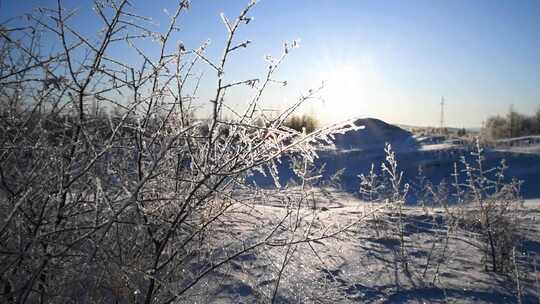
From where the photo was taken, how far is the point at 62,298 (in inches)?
67.9

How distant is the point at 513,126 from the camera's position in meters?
24.5

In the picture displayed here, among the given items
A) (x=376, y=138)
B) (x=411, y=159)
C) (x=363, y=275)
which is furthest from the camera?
(x=376, y=138)

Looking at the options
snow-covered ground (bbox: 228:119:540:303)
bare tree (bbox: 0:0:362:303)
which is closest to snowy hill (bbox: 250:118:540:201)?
snow-covered ground (bbox: 228:119:540:303)

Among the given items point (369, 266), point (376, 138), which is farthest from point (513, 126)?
point (369, 266)

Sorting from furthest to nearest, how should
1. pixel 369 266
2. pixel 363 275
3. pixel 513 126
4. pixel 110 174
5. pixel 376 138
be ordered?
pixel 513 126, pixel 376 138, pixel 369 266, pixel 363 275, pixel 110 174

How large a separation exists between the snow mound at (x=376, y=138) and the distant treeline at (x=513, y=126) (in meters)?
8.07

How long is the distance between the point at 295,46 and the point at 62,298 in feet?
4.35

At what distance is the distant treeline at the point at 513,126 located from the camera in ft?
77.8

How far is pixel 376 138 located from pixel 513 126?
1188 centimetres

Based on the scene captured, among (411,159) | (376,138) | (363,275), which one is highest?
(376,138)

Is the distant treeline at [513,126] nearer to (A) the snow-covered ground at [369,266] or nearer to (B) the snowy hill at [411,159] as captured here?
(B) the snowy hill at [411,159]

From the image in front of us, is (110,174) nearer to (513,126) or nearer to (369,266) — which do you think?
(369,266)

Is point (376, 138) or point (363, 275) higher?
point (376, 138)

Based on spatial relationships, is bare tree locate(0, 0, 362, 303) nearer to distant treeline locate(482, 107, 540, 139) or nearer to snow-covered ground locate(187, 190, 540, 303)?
snow-covered ground locate(187, 190, 540, 303)
